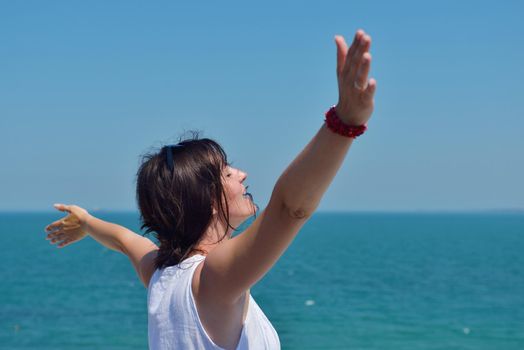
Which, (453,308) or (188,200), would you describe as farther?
(453,308)

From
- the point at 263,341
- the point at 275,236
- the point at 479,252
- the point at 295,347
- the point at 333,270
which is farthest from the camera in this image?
the point at 479,252

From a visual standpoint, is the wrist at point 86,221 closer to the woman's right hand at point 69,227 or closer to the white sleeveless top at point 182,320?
the woman's right hand at point 69,227

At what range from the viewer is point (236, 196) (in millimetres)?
2367

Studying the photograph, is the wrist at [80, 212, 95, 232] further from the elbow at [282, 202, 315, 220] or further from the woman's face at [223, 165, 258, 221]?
the elbow at [282, 202, 315, 220]

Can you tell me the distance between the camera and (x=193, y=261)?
7.35ft

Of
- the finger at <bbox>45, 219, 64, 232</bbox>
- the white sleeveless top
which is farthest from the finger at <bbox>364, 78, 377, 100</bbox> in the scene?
the finger at <bbox>45, 219, 64, 232</bbox>

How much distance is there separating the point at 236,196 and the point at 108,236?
1.05 meters

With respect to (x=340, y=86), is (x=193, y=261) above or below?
below

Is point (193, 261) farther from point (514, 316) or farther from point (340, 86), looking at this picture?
point (514, 316)

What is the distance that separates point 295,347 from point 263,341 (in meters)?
21.3

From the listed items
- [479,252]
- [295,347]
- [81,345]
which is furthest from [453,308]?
[479,252]

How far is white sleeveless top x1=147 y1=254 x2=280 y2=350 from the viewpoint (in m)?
2.13

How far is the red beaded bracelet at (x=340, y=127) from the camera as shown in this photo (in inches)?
63.2

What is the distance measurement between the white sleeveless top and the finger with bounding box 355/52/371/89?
2.90 feet
